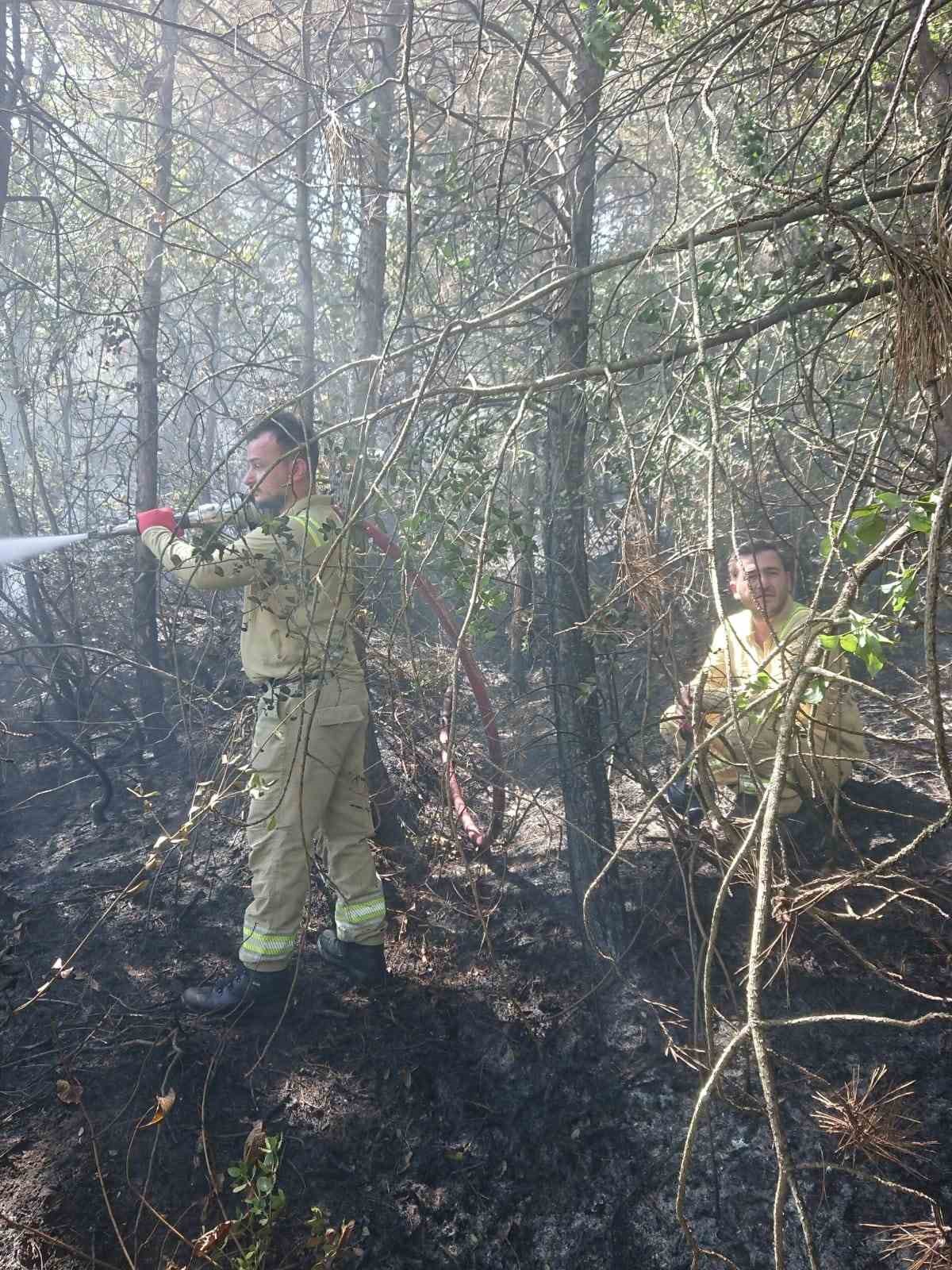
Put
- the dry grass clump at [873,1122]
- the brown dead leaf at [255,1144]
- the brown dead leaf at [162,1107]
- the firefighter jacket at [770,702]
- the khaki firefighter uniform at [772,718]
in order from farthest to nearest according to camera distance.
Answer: the brown dead leaf at [162,1107], the brown dead leaf at [255,1144], the dry grass clump at [873,1122], the khaki firefighter uniform at [772,718], the firefighter jacket at [770,702]

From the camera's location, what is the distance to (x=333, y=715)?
3.34 m

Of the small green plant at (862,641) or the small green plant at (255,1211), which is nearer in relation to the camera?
the small green plant at (862,641)

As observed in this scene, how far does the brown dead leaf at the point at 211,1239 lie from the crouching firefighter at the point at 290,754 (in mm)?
989

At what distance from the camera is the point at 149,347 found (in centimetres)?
560

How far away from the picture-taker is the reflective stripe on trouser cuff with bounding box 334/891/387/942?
339 centimetres

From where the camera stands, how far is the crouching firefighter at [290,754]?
10.2ft

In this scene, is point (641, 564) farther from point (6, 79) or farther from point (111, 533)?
point (6, 79)

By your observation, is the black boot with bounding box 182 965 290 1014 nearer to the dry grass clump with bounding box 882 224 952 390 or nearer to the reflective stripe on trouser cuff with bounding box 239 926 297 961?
the reflective stripe on trouser cuff with bounding box 239 926 297 961

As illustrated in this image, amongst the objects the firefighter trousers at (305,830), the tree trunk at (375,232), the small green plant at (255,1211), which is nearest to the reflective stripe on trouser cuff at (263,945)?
the firefighter trousers at (305,830)

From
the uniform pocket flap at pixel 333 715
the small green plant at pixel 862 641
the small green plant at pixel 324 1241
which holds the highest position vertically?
the small green plant at pixel 862 641

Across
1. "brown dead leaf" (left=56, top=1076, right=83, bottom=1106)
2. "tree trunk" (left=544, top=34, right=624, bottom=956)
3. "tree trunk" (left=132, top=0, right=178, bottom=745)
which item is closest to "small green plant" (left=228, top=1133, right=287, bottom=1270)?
"brown dead leaf" (left=56, top=1076, right=83, bottom=1106)

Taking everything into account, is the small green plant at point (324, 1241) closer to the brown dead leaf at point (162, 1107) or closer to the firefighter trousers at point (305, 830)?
the brown dead leaf at point (162, 1107)

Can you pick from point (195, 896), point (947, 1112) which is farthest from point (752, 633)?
point (195, 896)

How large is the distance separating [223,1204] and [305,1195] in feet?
0.77
